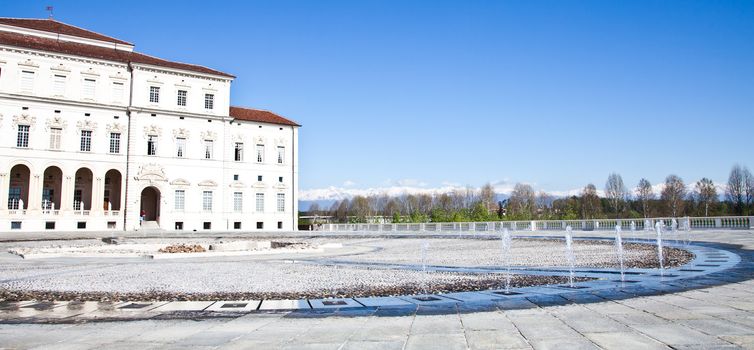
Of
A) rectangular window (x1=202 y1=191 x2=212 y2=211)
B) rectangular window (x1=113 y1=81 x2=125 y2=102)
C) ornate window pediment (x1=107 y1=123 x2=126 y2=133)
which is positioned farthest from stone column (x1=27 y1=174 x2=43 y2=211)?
rectangular window (x1=202 y1=191 x2=212 y2=211)

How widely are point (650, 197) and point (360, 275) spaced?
295 feet

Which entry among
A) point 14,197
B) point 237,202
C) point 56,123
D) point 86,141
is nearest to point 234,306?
point 86,141

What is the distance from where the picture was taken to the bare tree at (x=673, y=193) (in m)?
74.7

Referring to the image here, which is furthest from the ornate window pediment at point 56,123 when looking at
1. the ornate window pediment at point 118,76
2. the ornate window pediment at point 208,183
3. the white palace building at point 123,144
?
the ornate window pediment at point 208,183

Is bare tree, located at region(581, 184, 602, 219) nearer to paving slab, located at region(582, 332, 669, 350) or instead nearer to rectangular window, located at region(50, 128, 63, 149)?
rectangular window, located at region(50, 128, 63, 149)

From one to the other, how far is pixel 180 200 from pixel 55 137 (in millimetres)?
12435

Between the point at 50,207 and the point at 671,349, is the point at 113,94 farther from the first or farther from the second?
the point at 671,349

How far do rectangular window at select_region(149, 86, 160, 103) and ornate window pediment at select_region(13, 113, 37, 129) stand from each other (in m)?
10.1

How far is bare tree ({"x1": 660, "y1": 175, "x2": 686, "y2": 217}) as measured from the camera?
245ft

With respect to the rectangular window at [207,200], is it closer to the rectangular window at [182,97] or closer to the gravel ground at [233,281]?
the rectangular window at [182,97]

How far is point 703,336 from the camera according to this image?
4.53 metres

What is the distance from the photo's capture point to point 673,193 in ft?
259

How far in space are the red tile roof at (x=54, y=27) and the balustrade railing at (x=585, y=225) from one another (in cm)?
3566

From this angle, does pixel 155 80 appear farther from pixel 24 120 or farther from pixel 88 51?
pixel 24 120
